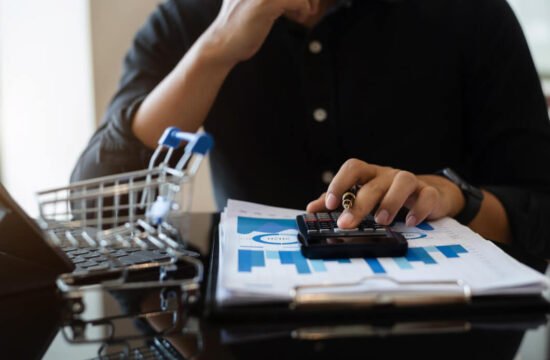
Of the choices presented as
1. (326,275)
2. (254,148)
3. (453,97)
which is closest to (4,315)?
(326,275)

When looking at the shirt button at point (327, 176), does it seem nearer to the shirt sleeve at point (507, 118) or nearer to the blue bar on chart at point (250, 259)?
the shirt sleeve at point (507, 118)

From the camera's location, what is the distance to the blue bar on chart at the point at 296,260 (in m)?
0.50

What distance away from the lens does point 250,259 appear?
20.9 inches

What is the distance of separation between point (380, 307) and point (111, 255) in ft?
0.86

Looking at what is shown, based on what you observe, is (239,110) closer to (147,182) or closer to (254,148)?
(254,148)

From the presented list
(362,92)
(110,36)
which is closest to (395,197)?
(362,92)

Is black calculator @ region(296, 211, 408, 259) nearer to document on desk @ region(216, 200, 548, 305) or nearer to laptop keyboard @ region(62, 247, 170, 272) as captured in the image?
document on desk @ region(216, 200, 548, 305)

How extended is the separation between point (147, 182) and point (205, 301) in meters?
0.11

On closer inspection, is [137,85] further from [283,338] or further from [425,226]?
[283,338]

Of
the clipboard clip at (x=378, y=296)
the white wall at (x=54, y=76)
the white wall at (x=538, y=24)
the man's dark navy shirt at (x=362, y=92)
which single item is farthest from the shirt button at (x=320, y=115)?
the white wall at (x=538, y=24)

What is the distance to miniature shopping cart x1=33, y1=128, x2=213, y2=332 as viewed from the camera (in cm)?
46

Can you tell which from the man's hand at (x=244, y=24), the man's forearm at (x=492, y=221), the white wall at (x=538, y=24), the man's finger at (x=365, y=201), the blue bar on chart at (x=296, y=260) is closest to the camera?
the blue bar on chart at (x=296, y=260)

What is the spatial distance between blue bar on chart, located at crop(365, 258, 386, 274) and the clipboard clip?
4 centimetres

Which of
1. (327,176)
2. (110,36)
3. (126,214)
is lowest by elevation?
(327,176)
